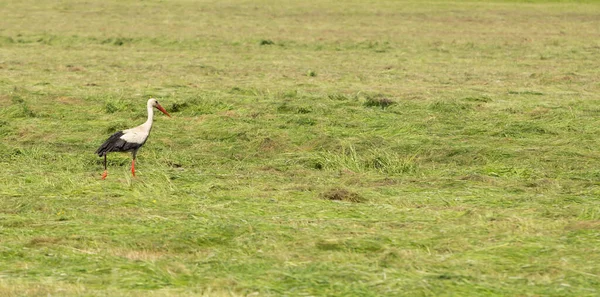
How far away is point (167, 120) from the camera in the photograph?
15.4 meters

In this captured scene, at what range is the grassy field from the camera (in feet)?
23.8

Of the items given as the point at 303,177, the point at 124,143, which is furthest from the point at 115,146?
the point at 303,177

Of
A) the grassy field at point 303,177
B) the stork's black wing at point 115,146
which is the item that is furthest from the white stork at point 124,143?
the grassy field at point 303,177

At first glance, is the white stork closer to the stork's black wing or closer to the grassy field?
the stork's black wing

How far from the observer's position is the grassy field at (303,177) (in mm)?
7262

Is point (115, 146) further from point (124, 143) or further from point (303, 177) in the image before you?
point (303, 177)

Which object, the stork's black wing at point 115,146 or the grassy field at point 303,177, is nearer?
the grassy field at point 303,177

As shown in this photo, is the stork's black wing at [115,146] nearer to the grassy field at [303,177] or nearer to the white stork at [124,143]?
the white stork at [124,143]

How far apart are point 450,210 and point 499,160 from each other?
3270 millimetres

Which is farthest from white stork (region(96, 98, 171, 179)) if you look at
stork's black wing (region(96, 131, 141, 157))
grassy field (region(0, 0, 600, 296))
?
grassy field (region(0, 0, 600, 296))

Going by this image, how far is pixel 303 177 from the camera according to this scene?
11.2 m

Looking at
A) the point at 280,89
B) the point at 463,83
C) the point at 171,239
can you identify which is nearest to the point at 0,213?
the point at 171,239

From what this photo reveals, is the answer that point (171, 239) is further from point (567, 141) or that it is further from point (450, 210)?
point (567, 141)

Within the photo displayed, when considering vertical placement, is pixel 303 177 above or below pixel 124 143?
below
